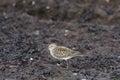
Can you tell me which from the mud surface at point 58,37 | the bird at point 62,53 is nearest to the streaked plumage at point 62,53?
the bird at point 62,53

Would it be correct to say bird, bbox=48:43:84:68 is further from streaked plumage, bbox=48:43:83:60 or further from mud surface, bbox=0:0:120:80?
mud surface, bbox=0:0:120:80

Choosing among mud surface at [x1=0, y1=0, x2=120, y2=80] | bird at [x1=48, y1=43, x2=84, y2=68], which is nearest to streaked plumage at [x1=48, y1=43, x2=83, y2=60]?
bird at [x1=48, y1=43, x2=84, y2=68]

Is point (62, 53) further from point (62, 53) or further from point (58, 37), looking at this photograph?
point (58, 37)

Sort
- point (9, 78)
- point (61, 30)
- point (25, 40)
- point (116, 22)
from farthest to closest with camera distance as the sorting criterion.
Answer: point (116, 22) < point (61, 30) < point (25, 40) < point (9, 78)

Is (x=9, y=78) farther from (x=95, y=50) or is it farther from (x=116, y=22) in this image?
(x=116, y=22)

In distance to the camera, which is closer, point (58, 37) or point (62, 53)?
point (62, 53)

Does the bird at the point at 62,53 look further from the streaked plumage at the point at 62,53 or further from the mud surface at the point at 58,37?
the mud surface at the point at 58,37

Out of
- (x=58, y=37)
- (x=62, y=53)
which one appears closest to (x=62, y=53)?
(x=62, y=53)

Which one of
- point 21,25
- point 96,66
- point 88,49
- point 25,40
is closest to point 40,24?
point 21,25
